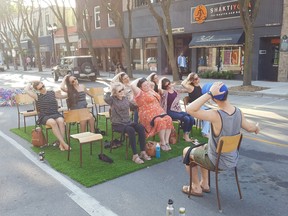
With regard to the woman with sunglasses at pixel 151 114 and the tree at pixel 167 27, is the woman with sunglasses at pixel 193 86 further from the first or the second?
the tree at pixel 167 27

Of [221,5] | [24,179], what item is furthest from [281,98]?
[24,179]

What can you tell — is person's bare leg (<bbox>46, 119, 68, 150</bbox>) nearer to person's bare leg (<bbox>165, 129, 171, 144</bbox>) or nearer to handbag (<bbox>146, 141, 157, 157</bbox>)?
handbag (<bbox>146, 141, 157, 157</bbox>)

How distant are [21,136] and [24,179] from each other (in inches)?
116

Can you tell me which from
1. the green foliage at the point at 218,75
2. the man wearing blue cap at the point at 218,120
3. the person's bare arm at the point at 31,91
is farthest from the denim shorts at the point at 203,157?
the green foliage at the point at 218,75

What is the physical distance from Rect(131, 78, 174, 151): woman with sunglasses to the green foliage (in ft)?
46.4

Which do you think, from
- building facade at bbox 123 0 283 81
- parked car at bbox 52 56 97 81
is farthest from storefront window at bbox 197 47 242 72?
parked car at bbox 52 56 97 81

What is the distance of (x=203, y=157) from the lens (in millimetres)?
4199

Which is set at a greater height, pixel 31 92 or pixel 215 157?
pixel 31 92

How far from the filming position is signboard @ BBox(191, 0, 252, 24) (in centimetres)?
1884

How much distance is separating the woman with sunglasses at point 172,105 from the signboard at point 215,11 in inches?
526

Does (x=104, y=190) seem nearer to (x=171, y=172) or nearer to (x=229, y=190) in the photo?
(x=171, y=172)

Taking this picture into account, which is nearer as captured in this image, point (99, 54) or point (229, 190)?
point (229, 190)

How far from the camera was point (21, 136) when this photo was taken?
8.04 m

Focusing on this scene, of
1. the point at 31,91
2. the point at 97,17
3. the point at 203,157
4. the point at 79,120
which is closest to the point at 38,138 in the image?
the point at 31,91
